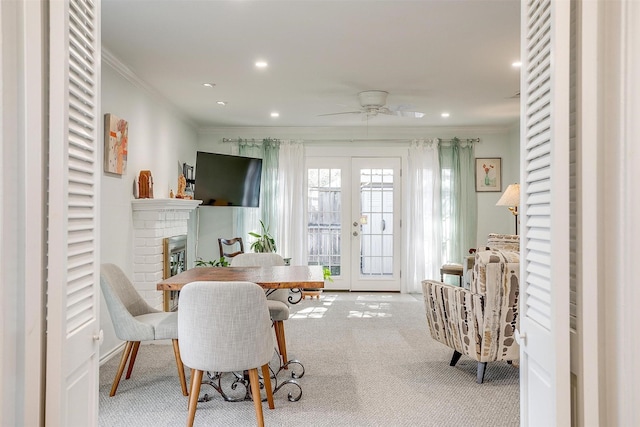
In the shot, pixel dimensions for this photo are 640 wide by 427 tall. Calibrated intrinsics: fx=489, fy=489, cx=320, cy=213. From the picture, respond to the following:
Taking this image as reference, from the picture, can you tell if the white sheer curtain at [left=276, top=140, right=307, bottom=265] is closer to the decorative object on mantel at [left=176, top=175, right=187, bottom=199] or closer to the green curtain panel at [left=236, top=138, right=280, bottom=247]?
the green curtain panel at [left=236, top=138, right=280, bottom=247]

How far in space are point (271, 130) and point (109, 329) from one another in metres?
4.04

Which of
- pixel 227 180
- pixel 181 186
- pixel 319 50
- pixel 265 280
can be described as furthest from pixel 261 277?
pixel 227 180

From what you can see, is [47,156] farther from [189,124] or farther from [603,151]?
[189,124]

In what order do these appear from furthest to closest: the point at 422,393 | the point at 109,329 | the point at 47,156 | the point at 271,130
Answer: the point at 271,130
the point at 109,329
the point at 422,393
the point at 47,156

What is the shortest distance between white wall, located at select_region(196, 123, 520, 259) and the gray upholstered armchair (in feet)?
13.4

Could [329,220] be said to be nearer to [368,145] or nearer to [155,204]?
[368,145]

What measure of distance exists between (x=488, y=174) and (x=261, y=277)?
198 inches

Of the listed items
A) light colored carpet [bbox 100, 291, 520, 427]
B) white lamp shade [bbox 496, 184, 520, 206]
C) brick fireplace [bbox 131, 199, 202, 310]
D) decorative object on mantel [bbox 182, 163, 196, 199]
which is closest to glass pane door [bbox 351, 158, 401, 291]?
white lamp shade [bbox 496, 184, 520, 206]

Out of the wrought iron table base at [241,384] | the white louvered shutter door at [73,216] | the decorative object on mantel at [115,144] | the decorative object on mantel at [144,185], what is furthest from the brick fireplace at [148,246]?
the white louvered shutter door at [73,216]

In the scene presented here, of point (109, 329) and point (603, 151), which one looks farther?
point (109, 329)

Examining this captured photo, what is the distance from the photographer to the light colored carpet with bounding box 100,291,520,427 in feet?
9.16

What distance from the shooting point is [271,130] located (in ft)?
23.8

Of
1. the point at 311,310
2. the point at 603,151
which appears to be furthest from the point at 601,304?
the point at 311,310

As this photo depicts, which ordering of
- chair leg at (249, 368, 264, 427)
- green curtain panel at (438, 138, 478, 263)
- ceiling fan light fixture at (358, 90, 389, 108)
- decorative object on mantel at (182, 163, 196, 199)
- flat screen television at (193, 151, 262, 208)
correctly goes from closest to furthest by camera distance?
chair leg at (249, 368, 264, 427) → ceiling fan light fixture at (358, 90, 389, 108) → flat screen television at (193, 151, 262, 208) → decorative object on mantel at (182, 163, 196, 199) → green curtain panel at (438, 138, 478, 263)
